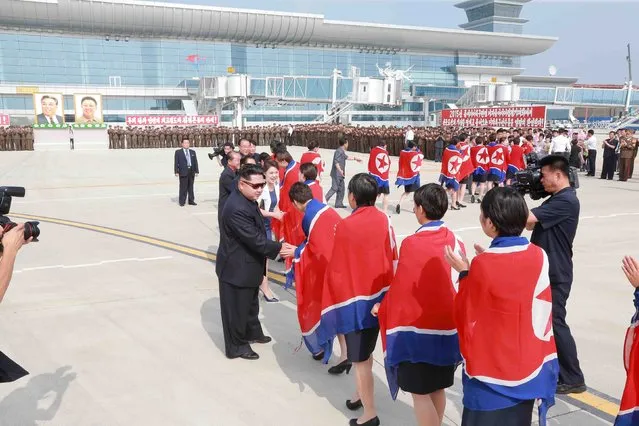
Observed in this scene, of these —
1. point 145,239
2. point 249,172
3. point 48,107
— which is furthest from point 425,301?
point 48,107

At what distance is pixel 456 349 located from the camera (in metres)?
3.11

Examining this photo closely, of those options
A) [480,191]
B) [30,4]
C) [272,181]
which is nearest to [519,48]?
[30,4]

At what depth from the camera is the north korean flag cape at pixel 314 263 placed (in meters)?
4.23

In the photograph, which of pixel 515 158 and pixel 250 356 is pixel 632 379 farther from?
pixel 515 158

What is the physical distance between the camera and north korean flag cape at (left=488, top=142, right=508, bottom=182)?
1376 cm

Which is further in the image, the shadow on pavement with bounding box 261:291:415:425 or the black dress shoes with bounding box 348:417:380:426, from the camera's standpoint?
the shadow on pavement with bounding box 261:291:415:425

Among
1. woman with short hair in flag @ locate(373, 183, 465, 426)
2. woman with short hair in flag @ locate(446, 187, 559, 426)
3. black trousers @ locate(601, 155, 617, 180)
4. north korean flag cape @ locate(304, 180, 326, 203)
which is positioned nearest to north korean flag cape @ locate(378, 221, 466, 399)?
woman with short hair in flag @ locate(373, 183, 465, 426)

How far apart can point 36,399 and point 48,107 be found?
1754 inches

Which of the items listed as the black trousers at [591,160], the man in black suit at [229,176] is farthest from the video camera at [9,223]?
the black trousers at [591,160]

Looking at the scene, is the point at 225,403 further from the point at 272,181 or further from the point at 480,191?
the point at 480,191

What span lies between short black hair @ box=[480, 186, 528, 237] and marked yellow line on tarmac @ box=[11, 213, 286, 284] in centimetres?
493

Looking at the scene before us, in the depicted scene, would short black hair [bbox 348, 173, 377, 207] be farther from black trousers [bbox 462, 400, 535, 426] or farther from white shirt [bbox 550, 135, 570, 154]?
white shirt [bbox 550, 135, 570, 154]

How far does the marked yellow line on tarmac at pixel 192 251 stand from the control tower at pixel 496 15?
131499 millimetres

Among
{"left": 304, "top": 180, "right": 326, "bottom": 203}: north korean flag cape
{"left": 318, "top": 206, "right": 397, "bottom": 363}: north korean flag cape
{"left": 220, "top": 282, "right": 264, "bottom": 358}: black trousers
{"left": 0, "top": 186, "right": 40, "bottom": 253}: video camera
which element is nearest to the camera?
{"left": 0, "top": 186, "right": 40, "bottom": 253}: video camera
